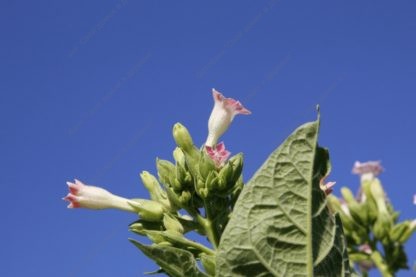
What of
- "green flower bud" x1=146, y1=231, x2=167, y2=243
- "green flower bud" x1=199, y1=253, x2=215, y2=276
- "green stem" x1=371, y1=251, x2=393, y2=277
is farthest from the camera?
"green stem" x1=371, y1=251, x2=393, y2=277

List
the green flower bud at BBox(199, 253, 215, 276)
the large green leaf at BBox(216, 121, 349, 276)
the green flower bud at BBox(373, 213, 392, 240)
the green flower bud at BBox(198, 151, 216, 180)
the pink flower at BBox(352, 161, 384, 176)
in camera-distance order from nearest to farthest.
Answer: the large green leaf at BBox(216, 121, 349, 276), the green flower bud at BBox(199, 253, 215, 276), the green flower bud at BBox(198, 151, 216, 180), the green flower bud at BBox(373, 213, 392, 240), the pink flower at BBox(352, 161, 384, 176)

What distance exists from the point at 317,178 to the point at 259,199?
77mm

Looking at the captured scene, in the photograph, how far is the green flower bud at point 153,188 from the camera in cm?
138

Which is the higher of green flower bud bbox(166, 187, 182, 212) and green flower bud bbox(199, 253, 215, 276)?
green flower bud bbox(166, 187, 182, 212)

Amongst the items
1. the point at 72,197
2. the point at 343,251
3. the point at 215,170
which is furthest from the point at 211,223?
the point at 72,197

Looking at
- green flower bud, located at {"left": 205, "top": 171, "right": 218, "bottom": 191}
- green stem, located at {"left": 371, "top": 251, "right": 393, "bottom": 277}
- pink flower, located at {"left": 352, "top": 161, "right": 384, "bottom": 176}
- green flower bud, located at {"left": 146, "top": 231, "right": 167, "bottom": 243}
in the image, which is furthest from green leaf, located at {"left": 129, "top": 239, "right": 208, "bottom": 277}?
pink flower, located at {"left": 352, "top": 161, "right": 384, "bottom": 176}

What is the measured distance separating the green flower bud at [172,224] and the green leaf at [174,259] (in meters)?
0.37

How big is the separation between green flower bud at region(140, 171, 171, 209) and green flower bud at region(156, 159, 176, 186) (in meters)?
0.04

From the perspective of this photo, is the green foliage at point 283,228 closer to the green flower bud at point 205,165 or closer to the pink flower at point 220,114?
the green flower bud at point 205,165

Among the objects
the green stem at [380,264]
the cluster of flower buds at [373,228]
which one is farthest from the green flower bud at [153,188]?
the green stem at [380,264]

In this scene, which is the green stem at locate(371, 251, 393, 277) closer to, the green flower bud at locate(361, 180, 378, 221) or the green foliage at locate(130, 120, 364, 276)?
the green flower bud at locate(361, 180, 378, 221)

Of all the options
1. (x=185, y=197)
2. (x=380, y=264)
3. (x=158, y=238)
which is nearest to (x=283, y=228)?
(x=158, y=238)

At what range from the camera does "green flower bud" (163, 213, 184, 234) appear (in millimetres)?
1202

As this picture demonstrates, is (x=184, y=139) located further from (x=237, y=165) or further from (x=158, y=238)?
(x=158, y=238)
